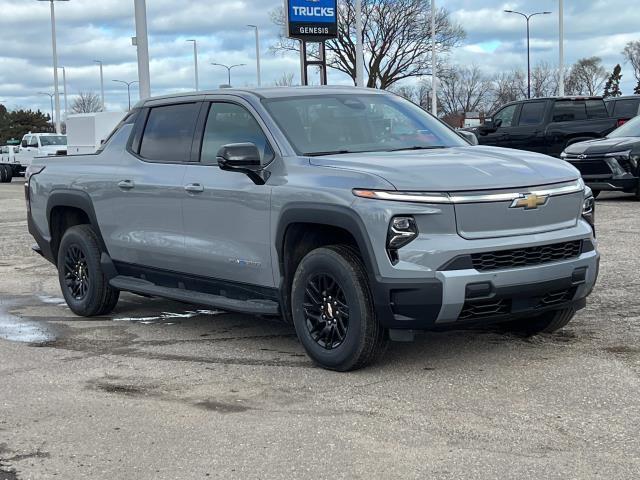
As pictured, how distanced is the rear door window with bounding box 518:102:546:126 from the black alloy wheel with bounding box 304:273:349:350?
1578 centimetres

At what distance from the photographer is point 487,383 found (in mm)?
5293

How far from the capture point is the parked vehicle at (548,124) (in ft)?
65.5

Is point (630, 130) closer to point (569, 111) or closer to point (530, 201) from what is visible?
point (569, 111)

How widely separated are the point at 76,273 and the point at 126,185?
123cm

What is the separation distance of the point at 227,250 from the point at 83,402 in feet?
4.89

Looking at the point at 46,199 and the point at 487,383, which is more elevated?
the point at 46,199

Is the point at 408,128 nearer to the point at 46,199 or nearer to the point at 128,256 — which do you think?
the point at 128,256

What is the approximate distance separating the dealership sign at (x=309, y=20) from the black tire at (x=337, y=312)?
1973 centimetres

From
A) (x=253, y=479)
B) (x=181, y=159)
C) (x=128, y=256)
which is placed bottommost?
(x=253, y=479)

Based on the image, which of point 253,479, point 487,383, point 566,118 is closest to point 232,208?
point 487,383

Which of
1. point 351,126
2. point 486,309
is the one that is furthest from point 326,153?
point 486,309

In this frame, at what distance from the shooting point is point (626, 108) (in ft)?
68.3

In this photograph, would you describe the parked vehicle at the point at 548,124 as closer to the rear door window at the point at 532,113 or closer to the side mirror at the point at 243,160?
the rear door window at the point at 532,113

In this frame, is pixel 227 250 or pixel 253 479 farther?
pixel 227 250
